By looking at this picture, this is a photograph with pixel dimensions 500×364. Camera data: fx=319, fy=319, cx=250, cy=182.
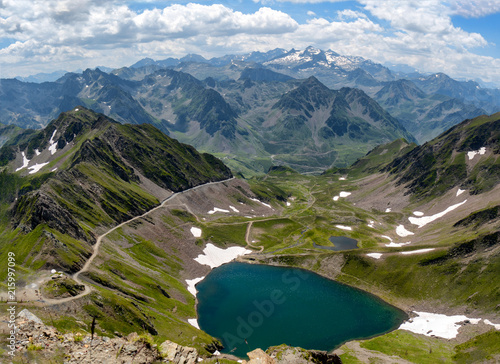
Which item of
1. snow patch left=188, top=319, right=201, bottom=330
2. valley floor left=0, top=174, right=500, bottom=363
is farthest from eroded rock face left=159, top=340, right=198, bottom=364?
snow patch left=188, top=319, right=201, bottom=330

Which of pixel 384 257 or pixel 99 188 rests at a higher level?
pixel 99 188

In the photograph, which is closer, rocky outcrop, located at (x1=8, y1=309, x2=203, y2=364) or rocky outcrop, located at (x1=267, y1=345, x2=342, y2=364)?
rocky outcrop, located at (x1=8, y1=309, x2=203, y2=364)

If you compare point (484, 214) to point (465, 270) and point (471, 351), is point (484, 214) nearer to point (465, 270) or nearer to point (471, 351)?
point (465, 270)

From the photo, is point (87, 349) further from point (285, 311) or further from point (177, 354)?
point (285, 311)

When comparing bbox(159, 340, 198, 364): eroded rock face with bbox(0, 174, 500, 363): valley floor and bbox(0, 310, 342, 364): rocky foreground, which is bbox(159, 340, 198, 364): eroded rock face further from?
bbox(0, 174, 500, 363): valley floor

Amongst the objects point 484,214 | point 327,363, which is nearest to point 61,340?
point 327,363

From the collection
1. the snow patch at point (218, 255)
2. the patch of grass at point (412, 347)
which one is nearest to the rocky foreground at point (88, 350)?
the patch of grass at point (412, 347)

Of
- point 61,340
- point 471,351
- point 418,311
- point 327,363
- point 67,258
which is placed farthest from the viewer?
point 418,311
